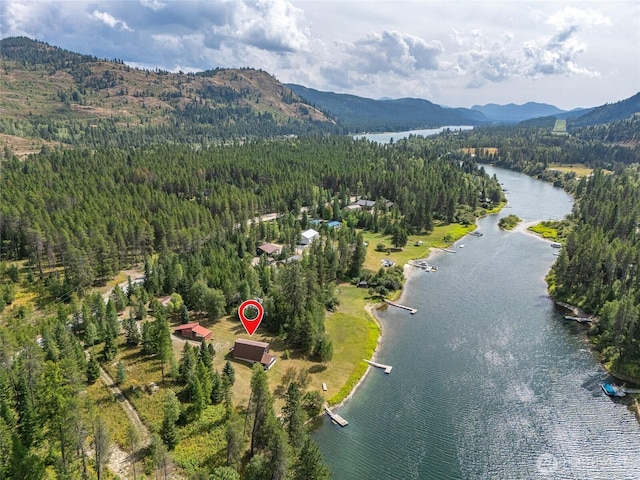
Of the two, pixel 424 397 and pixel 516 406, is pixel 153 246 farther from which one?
pixel 516 406

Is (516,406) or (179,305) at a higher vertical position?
(179,305)

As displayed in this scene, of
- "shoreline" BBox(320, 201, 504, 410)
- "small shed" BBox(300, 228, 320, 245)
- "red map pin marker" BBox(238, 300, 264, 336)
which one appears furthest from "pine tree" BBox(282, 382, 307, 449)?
"small shed" BBox(300, 228, 320, 245)

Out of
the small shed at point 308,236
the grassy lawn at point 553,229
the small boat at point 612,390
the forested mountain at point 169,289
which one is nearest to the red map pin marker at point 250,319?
the forested mountain at point 169,289

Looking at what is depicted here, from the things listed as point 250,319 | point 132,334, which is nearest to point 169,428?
point 132,334

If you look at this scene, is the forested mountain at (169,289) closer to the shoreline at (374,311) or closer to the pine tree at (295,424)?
the pine tree at (295,424)

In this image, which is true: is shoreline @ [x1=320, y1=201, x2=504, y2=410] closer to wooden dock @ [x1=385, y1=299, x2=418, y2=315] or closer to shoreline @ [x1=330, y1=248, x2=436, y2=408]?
shoreline @ [x1=330, y1=248, x2=436, y2=408]

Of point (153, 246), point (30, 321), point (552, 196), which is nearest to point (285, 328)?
point (30, 321)

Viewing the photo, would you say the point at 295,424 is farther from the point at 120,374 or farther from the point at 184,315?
the point at 184,315
